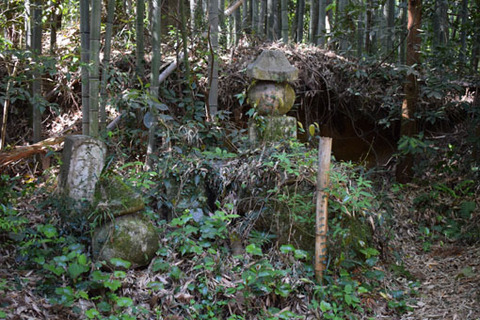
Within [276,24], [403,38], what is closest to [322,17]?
[276,24]

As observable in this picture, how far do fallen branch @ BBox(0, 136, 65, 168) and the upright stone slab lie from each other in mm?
991

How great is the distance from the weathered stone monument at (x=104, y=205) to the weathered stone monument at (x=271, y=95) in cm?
156

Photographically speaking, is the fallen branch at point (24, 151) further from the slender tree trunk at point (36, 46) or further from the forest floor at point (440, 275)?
the forest floor at point (440, 275)

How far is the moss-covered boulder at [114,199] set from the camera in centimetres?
343

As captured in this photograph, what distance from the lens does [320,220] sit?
3.46 m

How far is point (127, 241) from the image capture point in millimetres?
3369

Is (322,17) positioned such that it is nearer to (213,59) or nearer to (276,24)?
(276,24)

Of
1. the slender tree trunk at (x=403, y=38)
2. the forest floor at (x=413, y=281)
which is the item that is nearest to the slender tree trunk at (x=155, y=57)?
the forest floor at (x=413, y=281)

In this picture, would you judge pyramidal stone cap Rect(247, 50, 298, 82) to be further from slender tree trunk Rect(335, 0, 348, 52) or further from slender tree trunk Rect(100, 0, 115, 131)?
slender tree trunk Rect(335, 0, 348, 52)

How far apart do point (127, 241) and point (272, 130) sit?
1912 millimetres

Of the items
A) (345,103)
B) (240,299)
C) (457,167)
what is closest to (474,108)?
(457,167)

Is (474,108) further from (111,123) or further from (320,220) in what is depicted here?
(111,123)

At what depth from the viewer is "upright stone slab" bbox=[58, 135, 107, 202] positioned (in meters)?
3.79

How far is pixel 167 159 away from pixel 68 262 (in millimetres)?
1361
